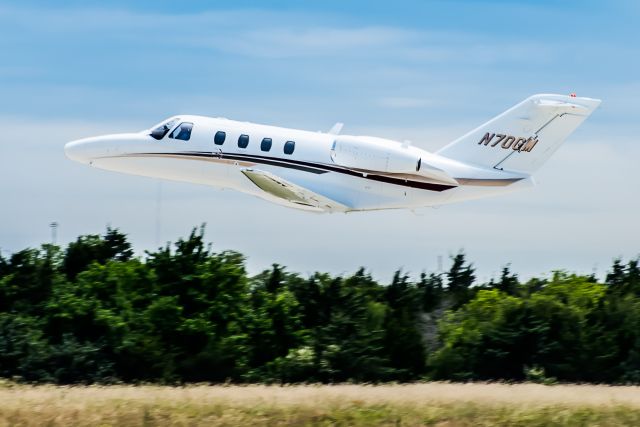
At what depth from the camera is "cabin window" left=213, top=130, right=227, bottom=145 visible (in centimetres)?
3684

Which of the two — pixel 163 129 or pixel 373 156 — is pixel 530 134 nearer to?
pixel 373 156

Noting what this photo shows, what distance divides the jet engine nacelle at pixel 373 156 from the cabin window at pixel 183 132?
15.7 ft

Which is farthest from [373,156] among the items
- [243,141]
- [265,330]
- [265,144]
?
[265,330]

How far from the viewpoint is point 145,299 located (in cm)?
5866

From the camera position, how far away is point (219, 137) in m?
36.9

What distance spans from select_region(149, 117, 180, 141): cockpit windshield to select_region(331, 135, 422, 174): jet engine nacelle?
5583mm

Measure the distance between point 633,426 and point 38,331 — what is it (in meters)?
34.9

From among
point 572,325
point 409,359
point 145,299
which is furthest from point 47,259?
point 572,325

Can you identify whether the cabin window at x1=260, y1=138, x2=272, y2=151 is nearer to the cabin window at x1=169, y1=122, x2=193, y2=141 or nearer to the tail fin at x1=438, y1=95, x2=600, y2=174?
the cabin window at x1=169, y1=122, x2=193, y2=141

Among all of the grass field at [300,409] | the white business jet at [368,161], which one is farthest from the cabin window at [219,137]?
the grass field at [300,409]

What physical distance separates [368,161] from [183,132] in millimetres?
6143

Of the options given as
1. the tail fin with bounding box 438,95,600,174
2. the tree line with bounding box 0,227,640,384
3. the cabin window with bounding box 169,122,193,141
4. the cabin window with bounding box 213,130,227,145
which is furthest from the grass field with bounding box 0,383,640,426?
the tree line with bounding box 0,227,640,384

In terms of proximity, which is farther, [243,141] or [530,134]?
[530,134]

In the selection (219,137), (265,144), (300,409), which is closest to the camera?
(300,409)
